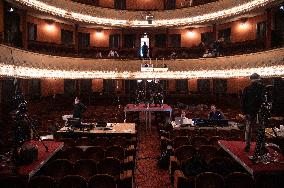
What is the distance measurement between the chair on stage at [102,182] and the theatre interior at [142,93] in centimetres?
2

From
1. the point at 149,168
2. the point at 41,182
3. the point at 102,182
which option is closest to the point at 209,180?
the point at 102,182

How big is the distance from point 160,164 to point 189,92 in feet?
51.6

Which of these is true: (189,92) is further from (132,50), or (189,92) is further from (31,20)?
(31,20)

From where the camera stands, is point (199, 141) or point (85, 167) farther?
point (199, 141)

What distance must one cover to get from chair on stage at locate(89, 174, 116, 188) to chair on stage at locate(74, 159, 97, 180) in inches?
53.8

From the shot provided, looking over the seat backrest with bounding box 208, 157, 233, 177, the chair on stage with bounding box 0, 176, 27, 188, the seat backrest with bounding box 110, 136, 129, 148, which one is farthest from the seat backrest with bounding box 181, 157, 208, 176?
the chair on stage with bounding box 0, 176, 27, 188

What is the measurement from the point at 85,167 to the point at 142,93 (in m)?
17.7

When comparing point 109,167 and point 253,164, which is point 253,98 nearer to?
point 253,164

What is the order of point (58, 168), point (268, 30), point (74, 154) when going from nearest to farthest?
1. point (58, 168)
2. point (74, 154)
3. point (268, 30)

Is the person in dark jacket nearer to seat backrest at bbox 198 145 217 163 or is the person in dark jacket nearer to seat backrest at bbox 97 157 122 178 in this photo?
seat backrest at bbox 198 145 217 163

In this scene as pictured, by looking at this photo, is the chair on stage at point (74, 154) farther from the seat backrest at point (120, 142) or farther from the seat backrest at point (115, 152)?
the seat backrest at point (120, 142)

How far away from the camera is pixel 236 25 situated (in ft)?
78.9

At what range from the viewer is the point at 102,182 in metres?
5.76

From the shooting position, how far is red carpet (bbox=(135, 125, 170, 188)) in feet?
28.5
